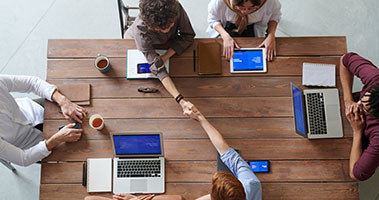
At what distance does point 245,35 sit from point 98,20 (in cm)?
162

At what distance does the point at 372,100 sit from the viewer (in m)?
1.83

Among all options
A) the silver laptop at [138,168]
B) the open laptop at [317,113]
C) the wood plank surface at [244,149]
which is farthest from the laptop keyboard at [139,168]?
the open laptop at [317,113]

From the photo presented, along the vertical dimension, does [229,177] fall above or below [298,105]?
below

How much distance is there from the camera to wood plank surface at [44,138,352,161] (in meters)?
2.08

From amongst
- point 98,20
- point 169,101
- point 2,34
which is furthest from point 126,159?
point 2,34

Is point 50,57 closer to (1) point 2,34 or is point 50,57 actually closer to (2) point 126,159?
(2) point 126,159

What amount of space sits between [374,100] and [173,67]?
1.31 meters

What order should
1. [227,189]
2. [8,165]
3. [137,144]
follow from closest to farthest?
1. [227,189]
2. [137,144]
3. [8,165]

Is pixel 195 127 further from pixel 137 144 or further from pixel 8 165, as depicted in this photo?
pixel 8 165

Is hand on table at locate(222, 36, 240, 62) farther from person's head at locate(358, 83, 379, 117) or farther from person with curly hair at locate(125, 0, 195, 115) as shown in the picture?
person's head at locate(358, 83, 379, 117)

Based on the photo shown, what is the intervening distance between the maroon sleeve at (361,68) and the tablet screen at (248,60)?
59 cm

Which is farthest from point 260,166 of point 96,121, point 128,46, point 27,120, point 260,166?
point 27,120

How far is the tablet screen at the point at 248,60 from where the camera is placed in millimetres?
2236

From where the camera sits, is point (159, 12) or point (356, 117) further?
point (356, 117)
